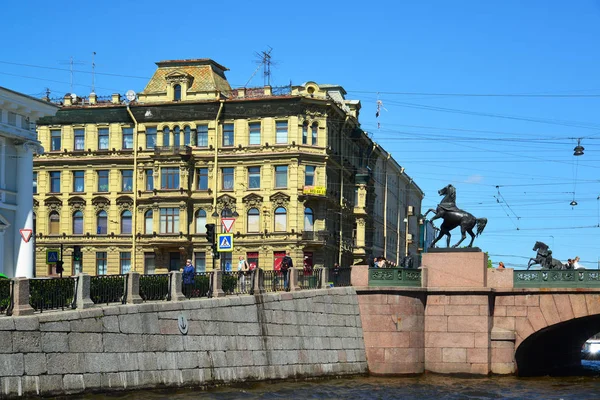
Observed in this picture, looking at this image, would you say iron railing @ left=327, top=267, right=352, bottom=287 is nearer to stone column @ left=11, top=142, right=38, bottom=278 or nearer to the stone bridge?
the stone bridge

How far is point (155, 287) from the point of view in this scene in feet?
91.3

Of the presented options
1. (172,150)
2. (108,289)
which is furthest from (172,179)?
(108,289)

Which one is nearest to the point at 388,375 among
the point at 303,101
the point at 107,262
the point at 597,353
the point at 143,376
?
the point at 143,376

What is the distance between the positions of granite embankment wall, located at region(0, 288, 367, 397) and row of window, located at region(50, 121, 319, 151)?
84.6 feet

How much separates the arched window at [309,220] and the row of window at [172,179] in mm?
1614

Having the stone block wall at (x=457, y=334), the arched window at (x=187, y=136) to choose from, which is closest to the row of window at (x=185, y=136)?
the arched window at (x=187, y=136)

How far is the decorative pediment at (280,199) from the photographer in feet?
201

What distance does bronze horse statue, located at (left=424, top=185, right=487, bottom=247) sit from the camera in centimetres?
3803

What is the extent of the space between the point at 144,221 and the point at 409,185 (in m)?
39.8

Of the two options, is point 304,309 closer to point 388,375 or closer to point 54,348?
point 388,375

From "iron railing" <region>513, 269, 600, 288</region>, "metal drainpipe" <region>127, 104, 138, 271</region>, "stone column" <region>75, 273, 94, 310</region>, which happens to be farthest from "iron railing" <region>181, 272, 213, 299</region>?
"metal drainpipe" <region>127, 104, 138, 271</region>

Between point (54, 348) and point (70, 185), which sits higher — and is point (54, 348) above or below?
below

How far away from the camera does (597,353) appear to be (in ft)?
243

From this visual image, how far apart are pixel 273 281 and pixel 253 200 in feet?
90.7
